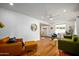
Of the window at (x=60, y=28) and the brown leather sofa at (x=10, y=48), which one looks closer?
the brown leather sofa at (x=10, y=48)

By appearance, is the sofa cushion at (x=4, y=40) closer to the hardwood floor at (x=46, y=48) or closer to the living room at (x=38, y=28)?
the living room at (x=38, y=28)

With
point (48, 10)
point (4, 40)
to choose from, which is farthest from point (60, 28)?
point (4, 40)

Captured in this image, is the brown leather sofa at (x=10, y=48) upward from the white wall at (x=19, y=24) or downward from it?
downward

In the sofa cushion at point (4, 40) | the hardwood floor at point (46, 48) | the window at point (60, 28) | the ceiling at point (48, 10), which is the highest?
the ceiling at point (48, 10)

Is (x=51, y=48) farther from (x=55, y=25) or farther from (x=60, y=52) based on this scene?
(x=55, y=25)

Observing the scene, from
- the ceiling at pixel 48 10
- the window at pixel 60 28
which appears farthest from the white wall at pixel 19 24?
the window at pixel 60 28

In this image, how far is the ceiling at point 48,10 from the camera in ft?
9.77

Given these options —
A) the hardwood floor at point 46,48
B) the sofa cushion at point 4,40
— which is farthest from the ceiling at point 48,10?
the sofa cushion at point 4,40

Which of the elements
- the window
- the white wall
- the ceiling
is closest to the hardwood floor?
the white wall

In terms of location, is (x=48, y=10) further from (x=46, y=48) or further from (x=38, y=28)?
(x=46, y=48)

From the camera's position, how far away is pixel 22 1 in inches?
118

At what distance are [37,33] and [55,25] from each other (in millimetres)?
628

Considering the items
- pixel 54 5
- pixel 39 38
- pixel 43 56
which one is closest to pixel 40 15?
pixel 54 5

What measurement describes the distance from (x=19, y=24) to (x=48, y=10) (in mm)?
985
